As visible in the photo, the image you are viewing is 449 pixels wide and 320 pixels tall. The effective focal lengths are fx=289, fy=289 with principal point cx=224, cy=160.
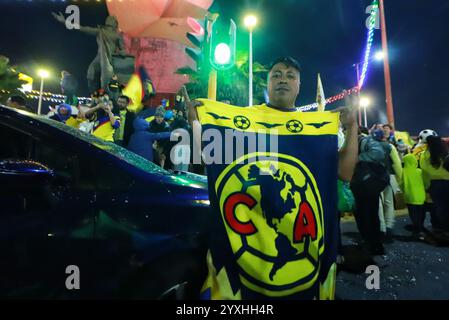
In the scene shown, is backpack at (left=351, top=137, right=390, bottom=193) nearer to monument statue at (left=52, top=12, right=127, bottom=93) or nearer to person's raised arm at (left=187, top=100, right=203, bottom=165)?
person's raised arm at (left=187, top=100, right=203, bottom=165)

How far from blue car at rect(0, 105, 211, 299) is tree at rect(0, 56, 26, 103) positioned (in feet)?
83.0

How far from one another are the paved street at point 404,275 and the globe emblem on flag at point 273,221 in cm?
175

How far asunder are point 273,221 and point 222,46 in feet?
15.1

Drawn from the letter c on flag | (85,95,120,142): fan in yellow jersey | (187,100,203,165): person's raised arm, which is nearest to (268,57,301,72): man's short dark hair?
(187,100,203,165): person's raised arm

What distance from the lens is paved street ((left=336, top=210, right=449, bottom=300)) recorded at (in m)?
3.13

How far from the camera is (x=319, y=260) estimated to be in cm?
177

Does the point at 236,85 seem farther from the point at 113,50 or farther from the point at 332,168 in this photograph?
the point at 332,168

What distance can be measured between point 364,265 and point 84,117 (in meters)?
5.63

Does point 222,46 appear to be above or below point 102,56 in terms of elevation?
below

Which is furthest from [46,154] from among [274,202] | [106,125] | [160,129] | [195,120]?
[160,129]

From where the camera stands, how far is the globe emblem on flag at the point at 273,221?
168 centimetres

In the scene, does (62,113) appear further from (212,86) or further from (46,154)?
(46,154)

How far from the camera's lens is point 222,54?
18.0 feet
